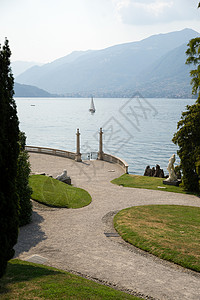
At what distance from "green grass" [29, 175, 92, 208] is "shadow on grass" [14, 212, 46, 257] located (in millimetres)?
2994

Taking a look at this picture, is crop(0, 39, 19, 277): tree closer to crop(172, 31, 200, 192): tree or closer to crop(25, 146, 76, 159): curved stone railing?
crop(172, 31, 200, 192): tree

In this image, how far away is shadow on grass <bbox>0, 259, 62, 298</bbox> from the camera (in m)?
7.66

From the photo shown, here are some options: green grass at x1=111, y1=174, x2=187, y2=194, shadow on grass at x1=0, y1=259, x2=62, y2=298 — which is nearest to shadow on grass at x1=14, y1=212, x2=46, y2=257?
shadow on grass at x1=0, y1=259, x2=62, y2=298

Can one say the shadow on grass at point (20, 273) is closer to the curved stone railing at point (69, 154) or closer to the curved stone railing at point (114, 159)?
the curved stone railing at point (114, 159)

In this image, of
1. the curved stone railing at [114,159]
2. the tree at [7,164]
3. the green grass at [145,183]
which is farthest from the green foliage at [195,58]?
the tree at [7,164]

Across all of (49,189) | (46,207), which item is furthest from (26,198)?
(49,189)

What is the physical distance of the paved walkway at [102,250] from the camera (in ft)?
29.5

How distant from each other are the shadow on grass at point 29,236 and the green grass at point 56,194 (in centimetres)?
299

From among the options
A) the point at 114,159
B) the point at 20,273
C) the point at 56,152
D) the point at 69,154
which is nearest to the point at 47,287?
the point at 20,273

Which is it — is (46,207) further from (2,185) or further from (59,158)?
(59,158)

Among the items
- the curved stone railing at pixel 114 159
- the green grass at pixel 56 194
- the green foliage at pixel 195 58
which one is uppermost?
the green foliage at pixel 195 58

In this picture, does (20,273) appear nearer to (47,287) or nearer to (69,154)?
(47,287)

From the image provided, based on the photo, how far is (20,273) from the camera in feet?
27.6

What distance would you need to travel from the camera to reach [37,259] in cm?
1050
